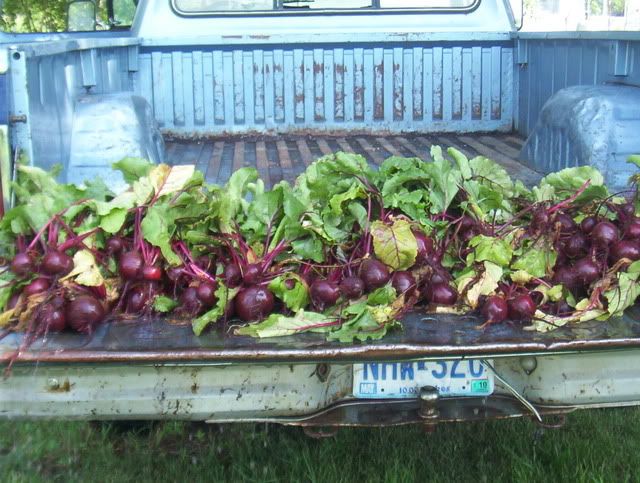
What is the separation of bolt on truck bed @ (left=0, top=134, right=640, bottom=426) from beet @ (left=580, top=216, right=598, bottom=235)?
344mm

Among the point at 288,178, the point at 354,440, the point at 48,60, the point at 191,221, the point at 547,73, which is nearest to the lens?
the point at 191,221

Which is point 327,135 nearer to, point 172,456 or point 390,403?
point 172,456

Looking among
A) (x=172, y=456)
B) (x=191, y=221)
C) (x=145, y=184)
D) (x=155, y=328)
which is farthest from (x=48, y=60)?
(x=172, y=456)

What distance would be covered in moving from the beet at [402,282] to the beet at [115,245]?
853mm

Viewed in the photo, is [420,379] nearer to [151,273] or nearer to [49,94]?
[151,273]

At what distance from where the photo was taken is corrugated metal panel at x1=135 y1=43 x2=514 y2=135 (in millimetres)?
5535

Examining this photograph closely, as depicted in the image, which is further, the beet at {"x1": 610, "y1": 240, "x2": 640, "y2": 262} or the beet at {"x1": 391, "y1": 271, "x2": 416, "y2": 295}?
the beet at {"x1": 610, "y1": 240, "x2": 640, "y2": 262}

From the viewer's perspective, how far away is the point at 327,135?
18.4ft

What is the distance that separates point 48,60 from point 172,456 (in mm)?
1700

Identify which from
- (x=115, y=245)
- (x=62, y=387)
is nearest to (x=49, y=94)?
(x=115, y=245)

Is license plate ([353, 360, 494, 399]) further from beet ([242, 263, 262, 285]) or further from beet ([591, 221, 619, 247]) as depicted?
beet ([591, 221, 619, 247])

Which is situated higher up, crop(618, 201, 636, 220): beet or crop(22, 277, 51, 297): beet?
crop(618, 201, 636, 220): beet

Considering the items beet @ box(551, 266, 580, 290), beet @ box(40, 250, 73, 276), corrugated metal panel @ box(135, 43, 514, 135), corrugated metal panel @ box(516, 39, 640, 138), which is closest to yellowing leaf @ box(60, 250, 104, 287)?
beet @ box(40, 250, 73, 276)

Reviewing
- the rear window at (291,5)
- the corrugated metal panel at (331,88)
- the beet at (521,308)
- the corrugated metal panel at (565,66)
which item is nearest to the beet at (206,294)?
the beet at (521,308)
